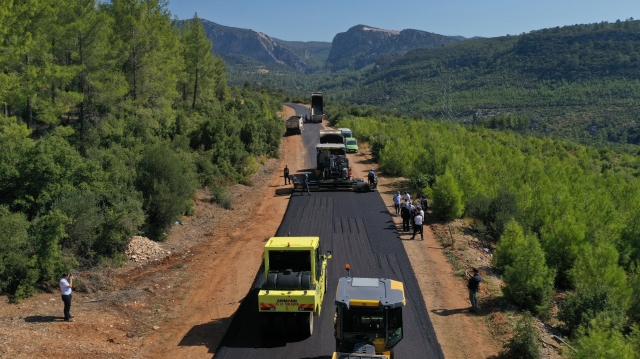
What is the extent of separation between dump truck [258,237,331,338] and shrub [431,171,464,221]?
1284 cm

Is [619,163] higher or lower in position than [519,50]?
lower

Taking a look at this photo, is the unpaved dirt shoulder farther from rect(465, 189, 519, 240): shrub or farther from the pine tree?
the pine tree

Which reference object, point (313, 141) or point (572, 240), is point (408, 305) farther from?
point (313, 141)

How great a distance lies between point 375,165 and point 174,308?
2812 centimetres

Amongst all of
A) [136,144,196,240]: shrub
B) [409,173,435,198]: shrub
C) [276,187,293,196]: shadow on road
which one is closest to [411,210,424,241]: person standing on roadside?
[409,173,435,198]: shrub

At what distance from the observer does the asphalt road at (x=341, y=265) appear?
42.2 ft

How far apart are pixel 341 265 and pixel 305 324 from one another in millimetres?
5737

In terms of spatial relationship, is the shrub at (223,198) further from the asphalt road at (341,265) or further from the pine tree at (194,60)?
the pine tree at (194,60)

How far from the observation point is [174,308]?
15.7m

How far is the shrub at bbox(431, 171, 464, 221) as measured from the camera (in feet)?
82.5

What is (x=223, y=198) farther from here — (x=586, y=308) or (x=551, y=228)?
(x=586, y=308)

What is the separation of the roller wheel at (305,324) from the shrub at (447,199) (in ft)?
45.6

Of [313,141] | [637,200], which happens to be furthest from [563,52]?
[637,200]

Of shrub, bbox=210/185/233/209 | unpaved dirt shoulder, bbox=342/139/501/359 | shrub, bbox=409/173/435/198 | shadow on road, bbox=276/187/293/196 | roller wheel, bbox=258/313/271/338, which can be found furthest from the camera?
shadow on road, bbox=276/187/293/196
